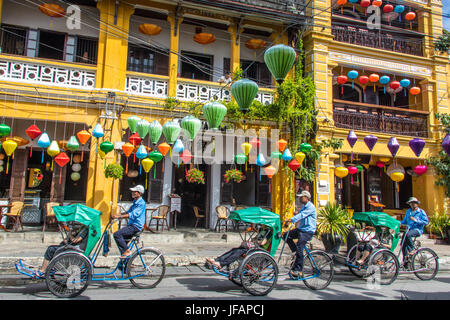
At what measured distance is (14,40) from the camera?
11.5 metres

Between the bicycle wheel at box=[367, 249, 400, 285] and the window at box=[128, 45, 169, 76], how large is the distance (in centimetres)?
999

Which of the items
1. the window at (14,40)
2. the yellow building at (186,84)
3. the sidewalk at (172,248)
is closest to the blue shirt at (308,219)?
the sidewalk at (172,248)

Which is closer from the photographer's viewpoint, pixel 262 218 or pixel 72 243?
pixel 72 243

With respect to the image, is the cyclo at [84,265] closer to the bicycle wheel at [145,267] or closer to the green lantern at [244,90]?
the bicycle wheel at [145,267]

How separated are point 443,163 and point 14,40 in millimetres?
17639

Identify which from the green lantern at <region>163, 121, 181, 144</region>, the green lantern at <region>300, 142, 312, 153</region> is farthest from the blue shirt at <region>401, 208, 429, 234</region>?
the green lantern at <region>163, 121, 181, 144</region>

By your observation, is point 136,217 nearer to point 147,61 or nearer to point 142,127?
point 142,127

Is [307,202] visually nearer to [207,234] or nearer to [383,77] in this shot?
[207,234]

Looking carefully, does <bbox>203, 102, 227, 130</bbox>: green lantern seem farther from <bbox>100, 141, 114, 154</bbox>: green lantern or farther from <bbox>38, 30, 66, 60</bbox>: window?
<bbox>38, 30, 66, 60</bbox>: window

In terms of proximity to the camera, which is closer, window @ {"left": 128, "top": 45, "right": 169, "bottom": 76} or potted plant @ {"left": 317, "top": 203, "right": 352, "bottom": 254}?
potted plant @ {"left": 317, "top": 203, "right": 352, "bottom": 254}

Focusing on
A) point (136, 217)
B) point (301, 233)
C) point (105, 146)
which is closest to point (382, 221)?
point (301, 233)

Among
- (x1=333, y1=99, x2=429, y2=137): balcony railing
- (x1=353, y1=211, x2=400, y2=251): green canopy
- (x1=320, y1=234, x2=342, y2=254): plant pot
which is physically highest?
(x1=333, y1=99, x2=429, y2=137): balcony railing

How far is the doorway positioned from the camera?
13.7m

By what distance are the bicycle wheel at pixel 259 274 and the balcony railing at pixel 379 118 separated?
30.2 ft
